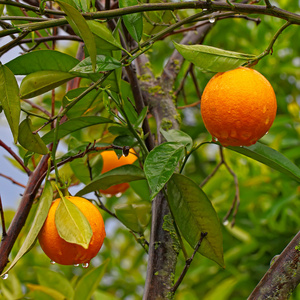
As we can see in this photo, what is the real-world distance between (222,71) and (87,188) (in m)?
0.28

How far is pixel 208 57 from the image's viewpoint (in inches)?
23.7

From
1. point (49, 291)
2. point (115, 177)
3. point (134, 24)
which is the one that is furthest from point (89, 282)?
point (134, 24)

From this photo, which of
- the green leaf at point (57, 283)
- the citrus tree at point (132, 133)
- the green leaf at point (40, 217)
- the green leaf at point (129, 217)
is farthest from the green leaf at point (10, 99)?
the green leaf at point (57, 283)

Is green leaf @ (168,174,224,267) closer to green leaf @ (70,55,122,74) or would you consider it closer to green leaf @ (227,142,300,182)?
green leaf @ (227,142,300,182)

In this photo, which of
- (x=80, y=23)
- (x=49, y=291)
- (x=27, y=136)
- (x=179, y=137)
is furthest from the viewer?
(x=49, y=291)

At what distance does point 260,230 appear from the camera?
1525 millimetres

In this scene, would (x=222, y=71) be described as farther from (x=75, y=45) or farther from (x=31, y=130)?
(x=75, y=45)

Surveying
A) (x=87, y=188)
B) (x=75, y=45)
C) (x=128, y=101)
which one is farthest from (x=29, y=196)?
(x=75, y=45)

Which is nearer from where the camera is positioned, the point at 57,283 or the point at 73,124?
the point at 73,124

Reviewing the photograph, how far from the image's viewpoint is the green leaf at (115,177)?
2.37ft

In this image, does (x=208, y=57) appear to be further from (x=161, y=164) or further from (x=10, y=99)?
(x=10, y=99)

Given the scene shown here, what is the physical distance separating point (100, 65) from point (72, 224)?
203 millimetres

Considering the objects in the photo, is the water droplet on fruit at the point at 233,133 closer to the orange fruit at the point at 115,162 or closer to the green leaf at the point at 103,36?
the green leaf at the point at 103,36

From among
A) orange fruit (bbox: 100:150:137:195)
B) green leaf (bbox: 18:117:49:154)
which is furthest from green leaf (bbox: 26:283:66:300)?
green leaf (bbox: 18:117:49:154)
